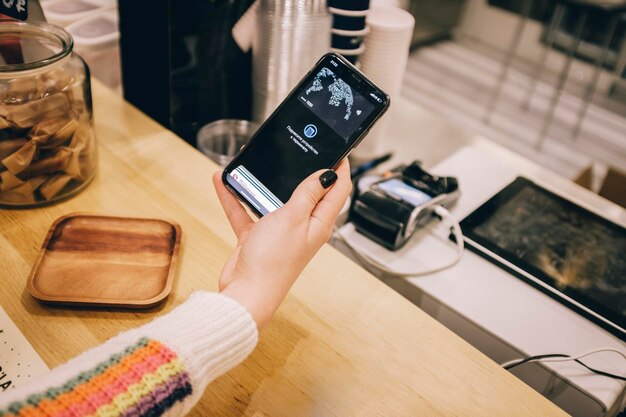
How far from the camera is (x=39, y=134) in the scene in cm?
72

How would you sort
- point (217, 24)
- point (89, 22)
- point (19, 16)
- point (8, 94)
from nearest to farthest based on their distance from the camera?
point (8, 94) < point (19, 16) < point (217, 24) < point (89, 22)

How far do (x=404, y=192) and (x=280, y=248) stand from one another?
38 centimetres

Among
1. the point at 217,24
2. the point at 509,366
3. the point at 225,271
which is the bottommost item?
the point at 509,366

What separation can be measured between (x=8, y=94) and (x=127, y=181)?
8.3 inches

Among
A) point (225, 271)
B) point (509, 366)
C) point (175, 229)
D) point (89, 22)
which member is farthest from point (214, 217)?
point (89, 22)

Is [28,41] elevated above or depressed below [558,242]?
above

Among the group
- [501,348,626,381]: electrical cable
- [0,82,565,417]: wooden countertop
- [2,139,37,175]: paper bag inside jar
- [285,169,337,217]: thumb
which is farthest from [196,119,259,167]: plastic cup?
[501,348,626,381]: electrical cable

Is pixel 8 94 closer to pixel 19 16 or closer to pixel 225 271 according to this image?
pixel 19 16

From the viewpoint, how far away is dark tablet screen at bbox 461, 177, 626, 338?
2.65ft

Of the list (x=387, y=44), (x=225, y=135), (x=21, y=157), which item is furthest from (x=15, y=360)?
(x=387, y=44)

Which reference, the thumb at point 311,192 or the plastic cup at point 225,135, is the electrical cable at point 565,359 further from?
the plastic cup at point 225,135

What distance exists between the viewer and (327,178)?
612 mm

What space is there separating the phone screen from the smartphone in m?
0.23

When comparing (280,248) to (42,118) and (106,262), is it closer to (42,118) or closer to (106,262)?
(106,262)
